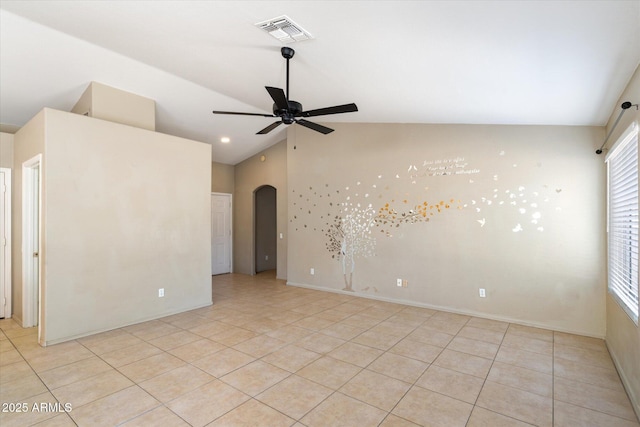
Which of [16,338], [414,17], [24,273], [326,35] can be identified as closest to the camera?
[414,17]

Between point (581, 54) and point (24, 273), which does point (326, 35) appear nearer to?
point (581, 54)

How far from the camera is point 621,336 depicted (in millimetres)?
2871

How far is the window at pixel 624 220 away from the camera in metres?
2.63

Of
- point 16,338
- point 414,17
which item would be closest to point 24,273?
point 16,338

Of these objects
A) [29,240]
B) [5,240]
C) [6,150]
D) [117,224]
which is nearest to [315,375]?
[117,224]

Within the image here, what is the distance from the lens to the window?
263 centimetres

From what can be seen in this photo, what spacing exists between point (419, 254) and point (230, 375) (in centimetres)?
328

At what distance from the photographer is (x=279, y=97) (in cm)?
286

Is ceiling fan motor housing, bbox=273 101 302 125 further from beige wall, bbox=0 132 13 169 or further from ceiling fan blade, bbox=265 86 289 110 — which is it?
beige wall, bbox=0 132 13 169

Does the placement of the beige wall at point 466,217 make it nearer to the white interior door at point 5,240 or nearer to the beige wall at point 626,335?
the beige wall at point 626,335

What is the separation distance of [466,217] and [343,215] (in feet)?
6.83

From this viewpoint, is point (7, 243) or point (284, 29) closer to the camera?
Result: point (284, 29)

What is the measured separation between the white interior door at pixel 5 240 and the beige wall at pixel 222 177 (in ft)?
12.1

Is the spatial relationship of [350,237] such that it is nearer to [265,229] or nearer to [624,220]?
[265,229]
